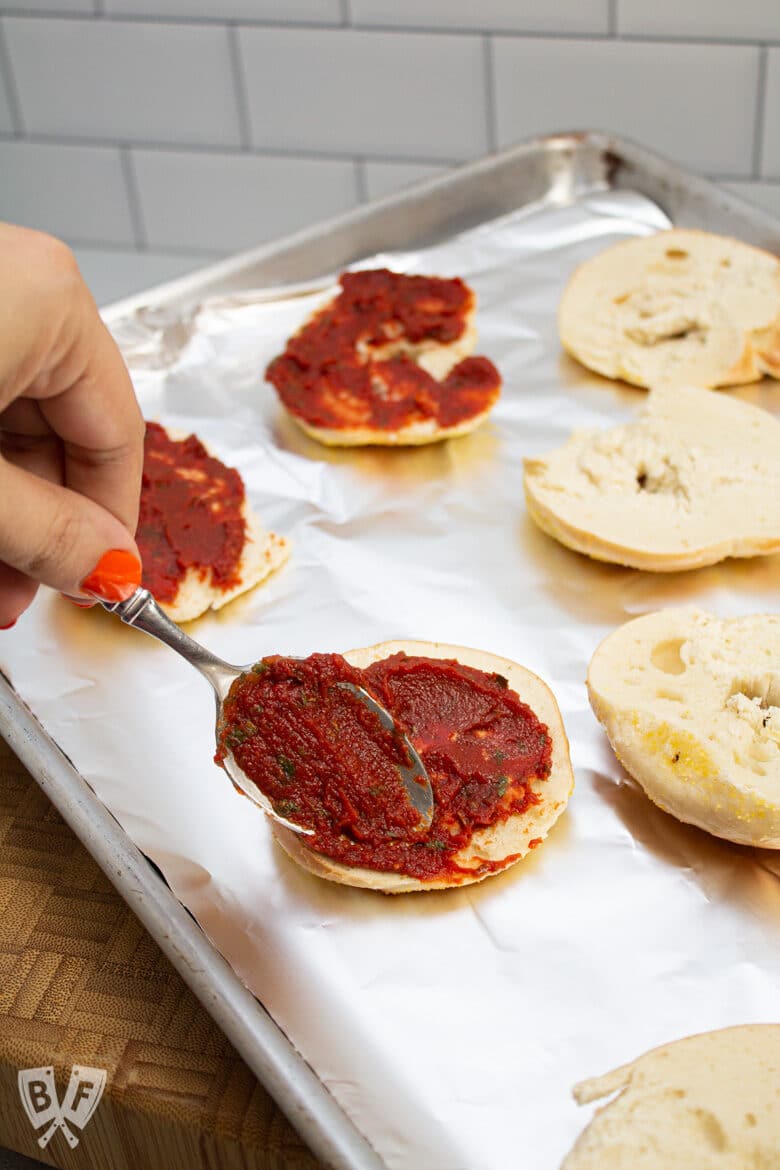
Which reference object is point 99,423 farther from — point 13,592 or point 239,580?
point 239,580

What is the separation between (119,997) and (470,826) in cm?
55

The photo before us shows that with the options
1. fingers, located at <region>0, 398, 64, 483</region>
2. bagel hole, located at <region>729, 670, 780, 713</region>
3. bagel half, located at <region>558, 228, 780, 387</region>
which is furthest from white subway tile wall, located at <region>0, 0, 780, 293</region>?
fingers, located at <region>0, 398, 64, 483</region>

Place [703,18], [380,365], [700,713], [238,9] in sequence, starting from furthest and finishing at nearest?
[238,9] → [703,18] → [380,365] → [700,713]

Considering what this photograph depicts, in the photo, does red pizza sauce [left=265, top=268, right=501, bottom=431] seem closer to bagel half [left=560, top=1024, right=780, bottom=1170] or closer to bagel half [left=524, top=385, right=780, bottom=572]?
bagel half [left=524, top=385, right=780, bottom=572]

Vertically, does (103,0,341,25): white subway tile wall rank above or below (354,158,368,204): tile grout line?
above

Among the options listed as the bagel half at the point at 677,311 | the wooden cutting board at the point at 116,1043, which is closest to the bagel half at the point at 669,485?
the bagel half at the point at 677,311

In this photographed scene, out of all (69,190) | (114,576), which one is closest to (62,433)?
(114,576)

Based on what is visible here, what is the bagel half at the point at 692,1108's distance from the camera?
4.82 feet

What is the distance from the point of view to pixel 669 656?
2131mm

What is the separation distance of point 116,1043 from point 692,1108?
2.46 ft

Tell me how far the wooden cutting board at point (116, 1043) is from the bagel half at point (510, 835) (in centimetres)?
25

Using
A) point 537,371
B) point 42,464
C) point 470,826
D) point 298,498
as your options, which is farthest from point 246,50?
point 470,826

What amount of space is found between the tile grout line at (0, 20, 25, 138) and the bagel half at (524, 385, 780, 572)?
118 inches

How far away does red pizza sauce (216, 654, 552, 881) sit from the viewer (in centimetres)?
185
